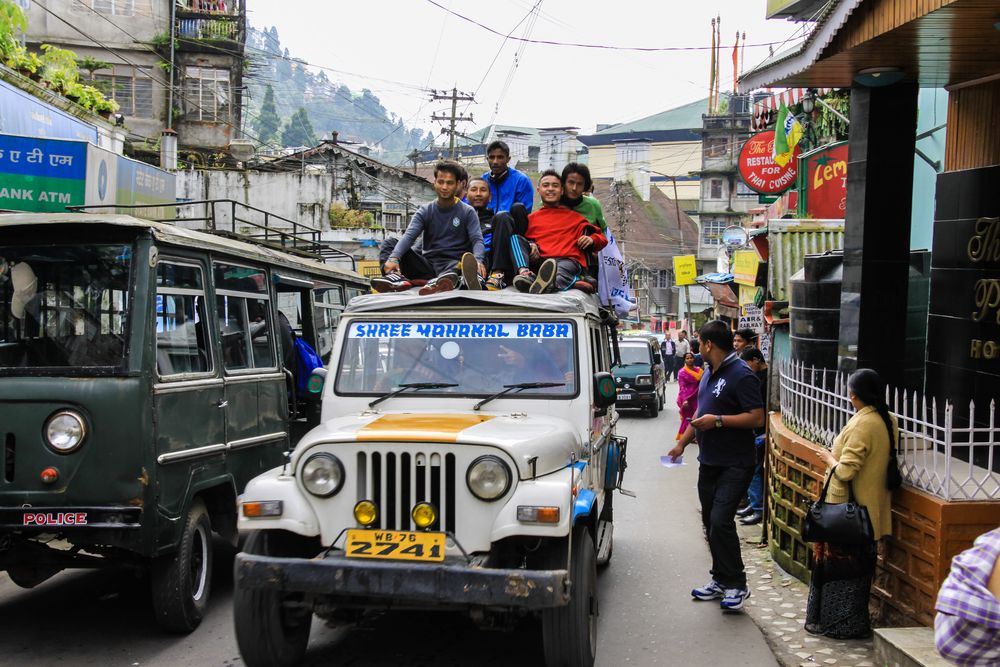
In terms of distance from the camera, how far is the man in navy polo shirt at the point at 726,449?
6805 millimetres

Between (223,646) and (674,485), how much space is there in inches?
337

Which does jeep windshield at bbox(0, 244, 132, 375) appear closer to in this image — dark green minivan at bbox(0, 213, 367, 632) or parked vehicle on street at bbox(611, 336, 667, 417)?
dark green minivan at bbox(0, 213, 367, 632)

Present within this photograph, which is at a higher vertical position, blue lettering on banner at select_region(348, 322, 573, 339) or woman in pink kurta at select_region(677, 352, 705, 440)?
blue lettering on banner at select_region(348, 322, 573, 339)

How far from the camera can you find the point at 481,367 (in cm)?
616

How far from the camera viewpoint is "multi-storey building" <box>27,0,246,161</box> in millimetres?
32281

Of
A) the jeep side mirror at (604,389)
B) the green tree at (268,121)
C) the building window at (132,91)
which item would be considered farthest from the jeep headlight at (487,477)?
the green tree at (268,121)

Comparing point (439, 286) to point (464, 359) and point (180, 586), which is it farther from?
point (180, 586)

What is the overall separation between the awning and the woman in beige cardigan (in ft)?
39.6


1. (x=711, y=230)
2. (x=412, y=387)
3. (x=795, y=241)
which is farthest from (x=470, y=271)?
(x=711, y=230)

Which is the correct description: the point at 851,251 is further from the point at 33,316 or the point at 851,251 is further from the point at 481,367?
the point at 33,316

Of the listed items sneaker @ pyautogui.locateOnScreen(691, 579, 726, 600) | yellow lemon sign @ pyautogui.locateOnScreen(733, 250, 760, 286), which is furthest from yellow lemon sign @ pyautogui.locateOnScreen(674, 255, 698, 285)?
sneaker @ pyautogui.locateOnScreen(691, 579, 726, 600)

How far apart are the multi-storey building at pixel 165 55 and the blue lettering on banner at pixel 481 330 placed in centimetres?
2757

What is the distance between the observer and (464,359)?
6195 millimetres

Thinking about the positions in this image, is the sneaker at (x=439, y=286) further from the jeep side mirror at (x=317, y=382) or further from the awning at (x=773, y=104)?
the awning at (x=773, y=104)
